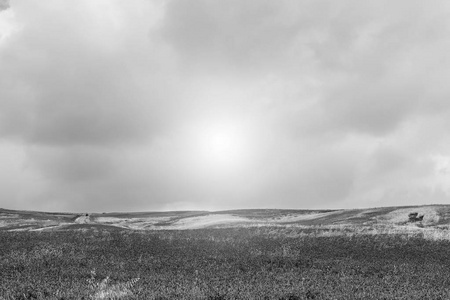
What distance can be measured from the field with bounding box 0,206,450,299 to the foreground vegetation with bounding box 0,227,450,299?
0.03 m

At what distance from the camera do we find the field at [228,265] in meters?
10.7

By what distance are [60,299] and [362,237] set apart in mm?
21109

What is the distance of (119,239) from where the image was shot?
25906 millimetres

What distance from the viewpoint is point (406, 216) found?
192 feet

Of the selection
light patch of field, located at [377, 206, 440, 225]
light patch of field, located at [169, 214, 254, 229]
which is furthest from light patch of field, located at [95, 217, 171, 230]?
light patch of field, located at [377, 206, 440, 225]

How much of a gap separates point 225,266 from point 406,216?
159 ft

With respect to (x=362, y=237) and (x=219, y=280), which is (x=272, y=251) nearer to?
(x=362, y=237)

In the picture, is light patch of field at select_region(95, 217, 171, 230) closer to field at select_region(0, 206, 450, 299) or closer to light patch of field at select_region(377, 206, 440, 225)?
light patch of field at select_region(377, 206, 440, 225)

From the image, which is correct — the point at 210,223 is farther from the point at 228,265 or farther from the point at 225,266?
the point at 225,266

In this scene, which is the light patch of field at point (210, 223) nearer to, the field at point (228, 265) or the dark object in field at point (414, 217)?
the dark object in field at point (414, 217)

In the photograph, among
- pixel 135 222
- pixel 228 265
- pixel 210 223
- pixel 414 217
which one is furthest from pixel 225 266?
pixel 135 222

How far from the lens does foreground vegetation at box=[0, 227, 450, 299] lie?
35.1 feet

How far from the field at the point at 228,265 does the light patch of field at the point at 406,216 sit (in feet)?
84.6

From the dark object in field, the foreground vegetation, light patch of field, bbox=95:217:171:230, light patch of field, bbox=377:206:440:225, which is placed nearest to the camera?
the foreground vegetation
